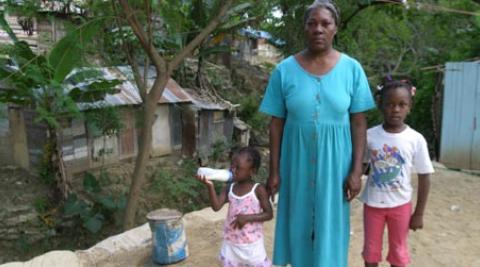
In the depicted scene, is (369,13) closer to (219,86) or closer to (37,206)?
(219,86)

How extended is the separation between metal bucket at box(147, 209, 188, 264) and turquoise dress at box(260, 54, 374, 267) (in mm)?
1320

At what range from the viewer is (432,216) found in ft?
15.4

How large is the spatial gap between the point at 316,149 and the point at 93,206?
5434 millimetres

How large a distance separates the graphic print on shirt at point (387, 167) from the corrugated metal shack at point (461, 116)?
5.54m

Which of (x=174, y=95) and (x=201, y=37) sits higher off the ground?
(x=201, y=37)

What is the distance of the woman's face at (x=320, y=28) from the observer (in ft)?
6.94

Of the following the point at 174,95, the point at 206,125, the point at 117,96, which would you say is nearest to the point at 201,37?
the point at 117,96

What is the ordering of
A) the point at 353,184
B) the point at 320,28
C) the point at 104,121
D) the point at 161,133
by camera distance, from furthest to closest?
the point at 161,133 → the point at 104,121 → the point at 353,184 → the point at 320,28

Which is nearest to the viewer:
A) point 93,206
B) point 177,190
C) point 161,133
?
point 93,206

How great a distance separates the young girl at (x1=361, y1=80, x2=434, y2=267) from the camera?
7.95ft

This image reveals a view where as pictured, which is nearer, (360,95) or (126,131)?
(360,95)

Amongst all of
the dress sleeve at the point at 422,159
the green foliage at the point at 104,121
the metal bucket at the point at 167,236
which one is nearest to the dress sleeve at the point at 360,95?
the dress sleeve at the point at 422,159

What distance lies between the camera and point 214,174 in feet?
7.97

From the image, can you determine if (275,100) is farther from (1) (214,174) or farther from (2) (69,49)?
(2) (69,49)
